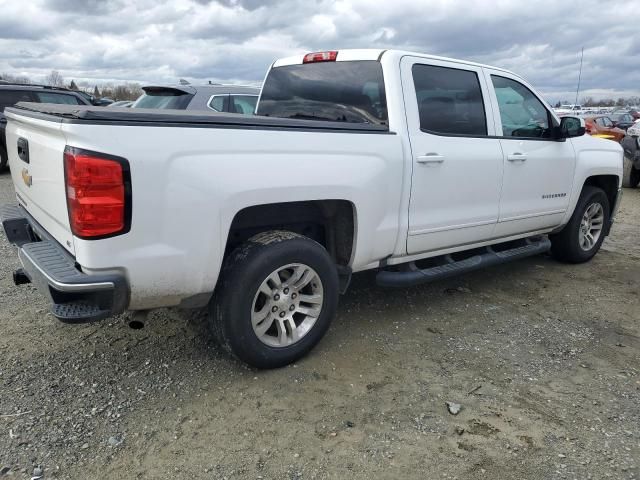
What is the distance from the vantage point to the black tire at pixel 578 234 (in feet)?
18.2

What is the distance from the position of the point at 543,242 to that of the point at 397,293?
5.14 feet

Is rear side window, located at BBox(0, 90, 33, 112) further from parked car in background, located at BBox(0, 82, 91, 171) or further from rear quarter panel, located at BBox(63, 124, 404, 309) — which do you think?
rear quarter panel, located at BBox(63, 124, 404, 309)

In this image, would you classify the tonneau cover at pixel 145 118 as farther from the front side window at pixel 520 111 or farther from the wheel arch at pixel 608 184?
the wheel arch at pixel 608 184

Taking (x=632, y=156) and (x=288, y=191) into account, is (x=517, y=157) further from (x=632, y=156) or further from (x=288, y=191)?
(x=632, y=156)

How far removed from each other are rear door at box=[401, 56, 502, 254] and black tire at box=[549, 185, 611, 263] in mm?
1530

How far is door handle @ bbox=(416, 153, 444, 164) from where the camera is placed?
3.72 metres

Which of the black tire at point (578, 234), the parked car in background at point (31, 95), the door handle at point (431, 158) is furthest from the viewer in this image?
the parked car in background at point (31, 95)

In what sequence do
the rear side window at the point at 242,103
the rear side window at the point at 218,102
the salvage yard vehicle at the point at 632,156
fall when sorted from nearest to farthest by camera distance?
the rear side window at the point at 218,102 → the rear side window at the point at 242,103 → the salvage yard vehicle at the point at 632,156

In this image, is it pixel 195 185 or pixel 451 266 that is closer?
pixel 195 185

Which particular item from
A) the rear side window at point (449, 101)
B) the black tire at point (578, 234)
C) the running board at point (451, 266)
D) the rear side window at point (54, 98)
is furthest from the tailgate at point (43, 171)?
the rear side window at point (54, 98)

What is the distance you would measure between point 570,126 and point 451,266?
6.12 ft

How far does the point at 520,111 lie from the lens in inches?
190

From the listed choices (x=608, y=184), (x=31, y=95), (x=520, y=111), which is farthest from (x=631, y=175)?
(x=31, y=95)

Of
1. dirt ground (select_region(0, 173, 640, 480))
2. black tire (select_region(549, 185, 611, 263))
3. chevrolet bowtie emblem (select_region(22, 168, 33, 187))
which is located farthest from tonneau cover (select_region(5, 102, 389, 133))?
black tire (select_region(549, 185, 611, 263))
